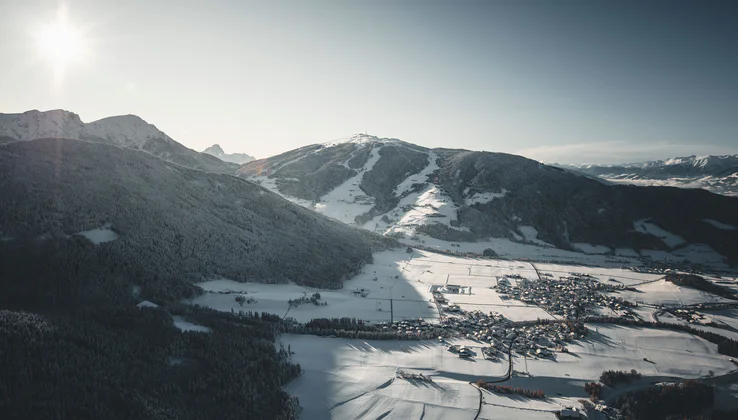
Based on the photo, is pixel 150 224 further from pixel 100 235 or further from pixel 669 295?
pixel 669 295

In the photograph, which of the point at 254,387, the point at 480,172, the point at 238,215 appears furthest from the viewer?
the point at 480,172

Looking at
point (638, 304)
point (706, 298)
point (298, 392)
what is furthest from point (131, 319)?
point (706, 298)

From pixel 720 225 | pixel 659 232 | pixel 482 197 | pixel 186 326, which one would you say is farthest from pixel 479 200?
pixel 186 326

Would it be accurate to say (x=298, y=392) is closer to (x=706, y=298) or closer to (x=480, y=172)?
(x=706, y=298)

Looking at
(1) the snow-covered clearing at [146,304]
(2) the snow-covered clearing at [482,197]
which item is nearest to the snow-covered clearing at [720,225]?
(2) the snow-covered clearing at [482,197]

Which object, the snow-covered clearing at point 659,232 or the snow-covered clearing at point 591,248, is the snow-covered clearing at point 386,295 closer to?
the snow-covered clearing at point 591,248

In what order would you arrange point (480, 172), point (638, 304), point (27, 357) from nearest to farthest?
point (27, 357), point (638, 304), point (480, 172)
